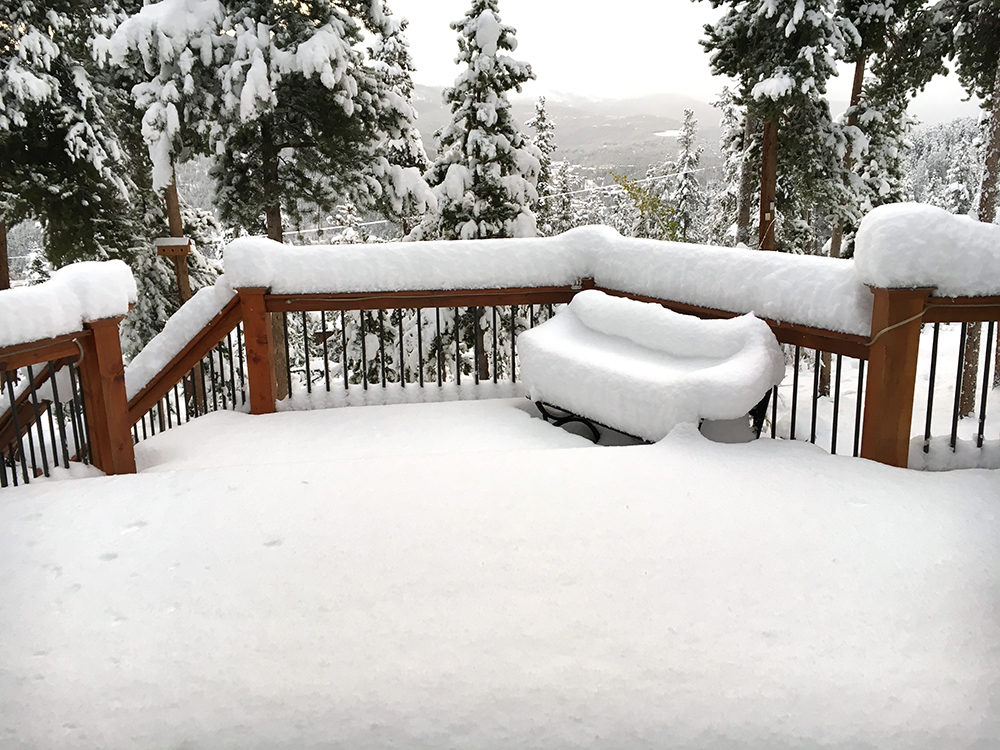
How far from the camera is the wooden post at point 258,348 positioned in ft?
17.0

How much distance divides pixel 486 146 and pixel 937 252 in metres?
11.9

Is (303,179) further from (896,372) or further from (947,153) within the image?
(947,153)

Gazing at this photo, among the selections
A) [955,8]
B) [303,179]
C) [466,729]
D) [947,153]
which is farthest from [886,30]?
[947,153]

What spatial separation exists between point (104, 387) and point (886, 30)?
14.7m

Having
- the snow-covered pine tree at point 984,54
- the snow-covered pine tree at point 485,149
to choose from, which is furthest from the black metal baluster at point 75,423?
the snow-covered pine tree at point 984,54

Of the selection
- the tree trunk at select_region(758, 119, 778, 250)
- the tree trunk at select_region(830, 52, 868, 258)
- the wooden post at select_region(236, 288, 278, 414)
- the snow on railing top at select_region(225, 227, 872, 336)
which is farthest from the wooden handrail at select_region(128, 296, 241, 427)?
the tree trunk at select_region(830, 52, 868, 258)

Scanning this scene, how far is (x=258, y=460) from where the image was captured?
441cm

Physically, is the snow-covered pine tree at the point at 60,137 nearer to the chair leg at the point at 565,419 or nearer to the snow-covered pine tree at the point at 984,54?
the chair leg at the point at 565,419

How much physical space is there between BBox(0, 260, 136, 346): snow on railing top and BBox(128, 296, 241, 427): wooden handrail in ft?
3.14

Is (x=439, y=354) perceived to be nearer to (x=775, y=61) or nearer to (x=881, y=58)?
(x=775, y=61)

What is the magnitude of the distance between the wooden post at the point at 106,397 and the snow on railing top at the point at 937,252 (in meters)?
4.02

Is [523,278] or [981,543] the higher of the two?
[523,278]

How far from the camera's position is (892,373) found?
3471 millimetres

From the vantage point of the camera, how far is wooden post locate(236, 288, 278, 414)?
17.0ft
